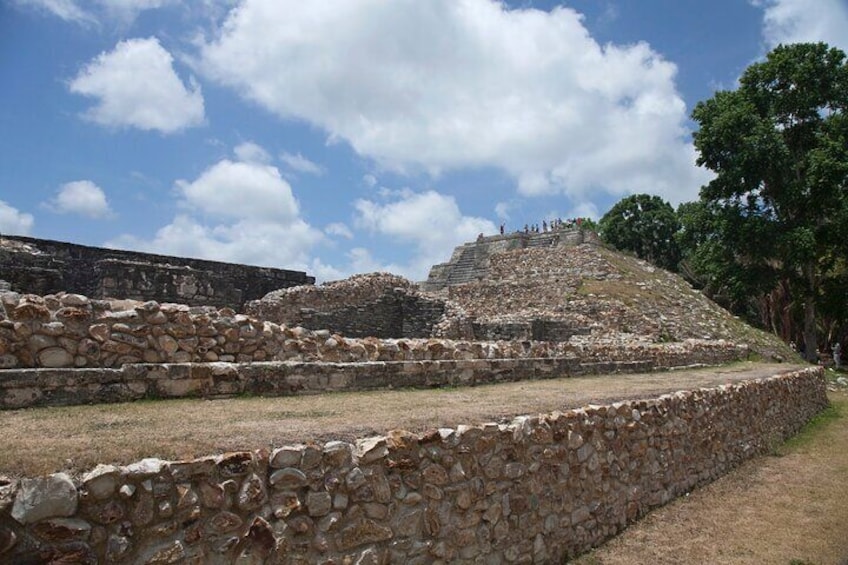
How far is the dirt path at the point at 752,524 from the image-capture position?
6.01 meters

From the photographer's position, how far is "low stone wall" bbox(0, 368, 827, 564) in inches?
111

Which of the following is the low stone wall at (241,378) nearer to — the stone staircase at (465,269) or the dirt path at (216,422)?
the dirt path at (216,422)

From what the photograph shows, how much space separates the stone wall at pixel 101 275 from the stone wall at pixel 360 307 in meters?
1.69

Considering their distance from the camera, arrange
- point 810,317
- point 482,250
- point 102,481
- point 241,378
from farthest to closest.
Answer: point 482,250, point 810,317, point 241,378, point 102,481

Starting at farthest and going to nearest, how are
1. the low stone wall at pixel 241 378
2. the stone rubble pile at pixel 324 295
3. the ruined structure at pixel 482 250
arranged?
the ruined structure at pixel 482 250
the stone rubble pile at pixel 324 295
the low stone wall at pixel 241 378

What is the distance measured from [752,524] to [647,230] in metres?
50.0

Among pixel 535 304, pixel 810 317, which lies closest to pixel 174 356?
pixel 535 304

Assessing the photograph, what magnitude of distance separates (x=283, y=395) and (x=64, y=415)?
7.41 feet

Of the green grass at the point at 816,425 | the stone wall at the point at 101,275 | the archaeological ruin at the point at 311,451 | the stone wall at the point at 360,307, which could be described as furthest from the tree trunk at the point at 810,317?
the stone wall at the point at 101,275

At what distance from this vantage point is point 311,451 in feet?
11.9

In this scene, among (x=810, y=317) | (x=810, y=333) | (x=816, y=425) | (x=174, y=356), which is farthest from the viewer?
(x=810, y=317)

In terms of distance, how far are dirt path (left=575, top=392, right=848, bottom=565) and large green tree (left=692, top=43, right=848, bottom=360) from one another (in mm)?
17296

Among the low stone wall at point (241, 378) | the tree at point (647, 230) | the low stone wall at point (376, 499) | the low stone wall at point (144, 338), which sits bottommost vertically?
the low stone wall at point (376, 499)

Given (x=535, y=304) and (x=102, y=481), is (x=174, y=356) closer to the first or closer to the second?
(x=102, y=481)
